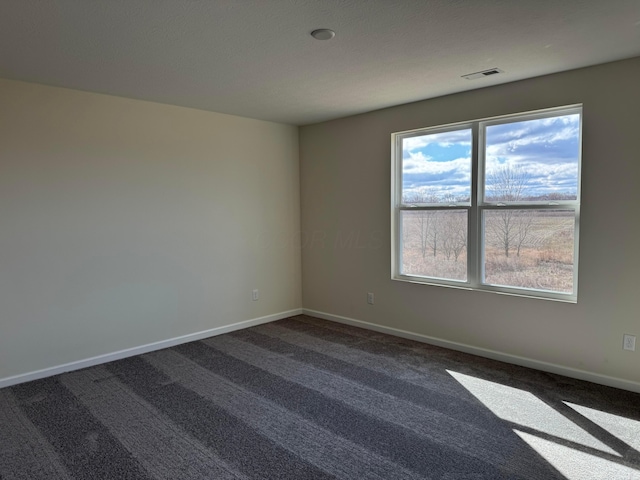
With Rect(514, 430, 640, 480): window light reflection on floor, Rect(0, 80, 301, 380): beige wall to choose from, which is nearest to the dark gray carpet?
Rect(514, 430, 640, 480): window light reflection on floor

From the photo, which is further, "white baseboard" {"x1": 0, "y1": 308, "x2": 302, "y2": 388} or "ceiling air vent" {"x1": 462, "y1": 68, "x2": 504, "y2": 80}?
"white baseboard" {"x1": 0, "y1": 308, "x2": 302, "y2": 388}

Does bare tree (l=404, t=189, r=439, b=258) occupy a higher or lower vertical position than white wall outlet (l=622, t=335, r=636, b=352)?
higher

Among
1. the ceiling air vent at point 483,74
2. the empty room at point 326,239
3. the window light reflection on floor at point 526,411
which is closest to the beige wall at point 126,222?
the empty room at point 326,239

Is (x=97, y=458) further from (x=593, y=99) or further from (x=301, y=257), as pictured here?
(x=593, y=99)

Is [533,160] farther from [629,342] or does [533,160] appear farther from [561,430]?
[561,430]

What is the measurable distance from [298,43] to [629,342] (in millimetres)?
3189

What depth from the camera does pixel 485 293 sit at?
3818mm

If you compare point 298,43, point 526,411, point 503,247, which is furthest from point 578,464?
point 298,43

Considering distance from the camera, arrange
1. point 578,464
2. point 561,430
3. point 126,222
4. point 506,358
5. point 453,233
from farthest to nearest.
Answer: point 453,233
point 126,222
point 506,358
point 561,430
point 578,464

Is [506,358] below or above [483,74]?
below

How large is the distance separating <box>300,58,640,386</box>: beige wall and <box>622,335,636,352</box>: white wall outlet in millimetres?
40

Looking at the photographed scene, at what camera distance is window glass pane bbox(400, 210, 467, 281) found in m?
4.05

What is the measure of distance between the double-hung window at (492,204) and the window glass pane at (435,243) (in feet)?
0.03

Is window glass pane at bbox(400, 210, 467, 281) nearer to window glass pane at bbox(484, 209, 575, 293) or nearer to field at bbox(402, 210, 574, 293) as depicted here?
field at bbox(402, 210, 574, 293)
